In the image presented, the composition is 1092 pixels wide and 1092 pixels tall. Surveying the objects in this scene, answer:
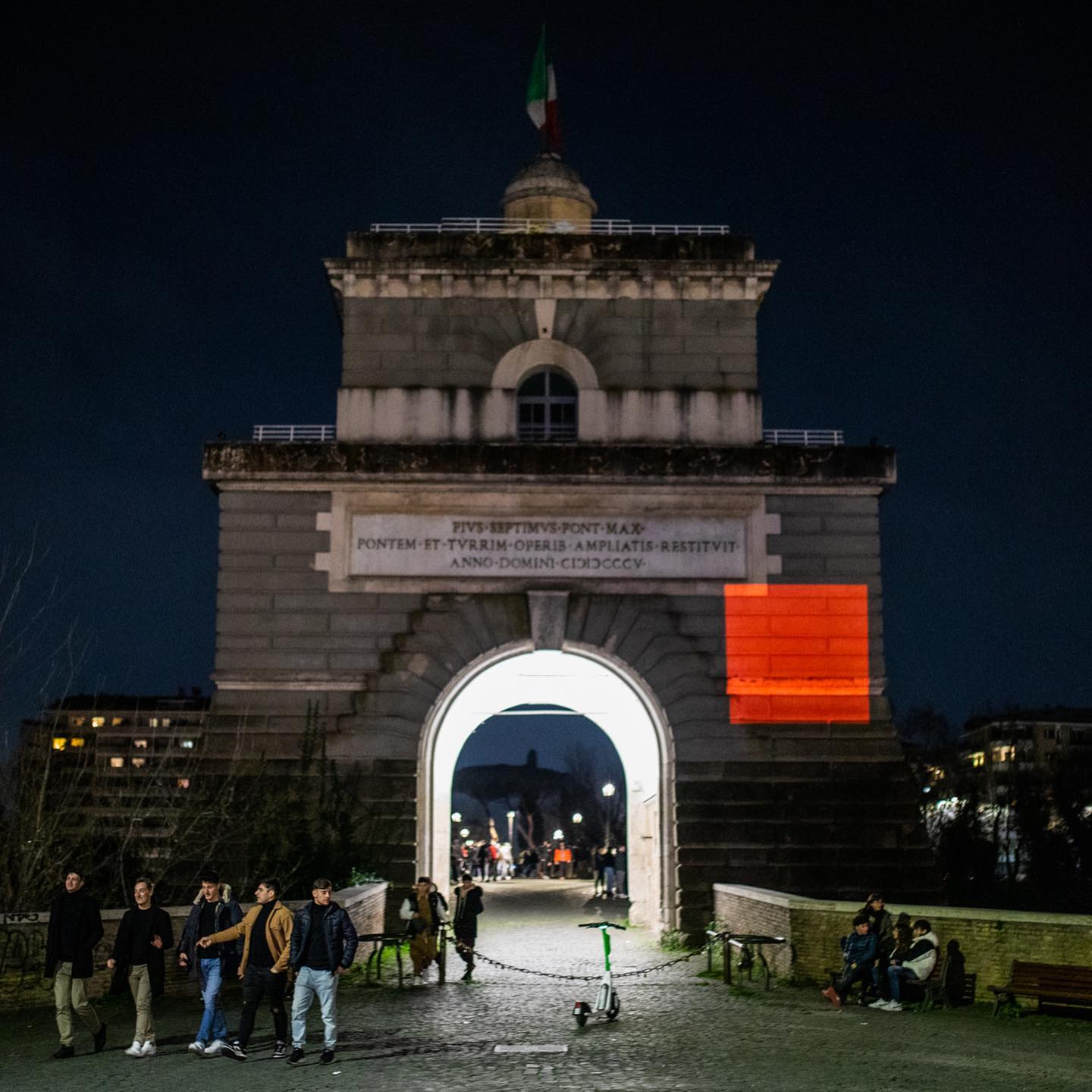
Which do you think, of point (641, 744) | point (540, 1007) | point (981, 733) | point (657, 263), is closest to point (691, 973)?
point (540, 1007)

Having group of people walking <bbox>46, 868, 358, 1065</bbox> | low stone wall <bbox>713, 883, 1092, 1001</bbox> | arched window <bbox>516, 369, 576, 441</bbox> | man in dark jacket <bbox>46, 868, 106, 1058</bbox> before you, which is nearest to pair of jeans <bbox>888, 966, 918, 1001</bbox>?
low stone wall <bbox>713, 883, 1092, 1001</bbox>

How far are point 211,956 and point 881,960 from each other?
832cm

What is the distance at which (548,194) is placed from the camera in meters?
33.8

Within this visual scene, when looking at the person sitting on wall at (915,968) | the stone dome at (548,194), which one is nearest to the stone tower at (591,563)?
the stone dome at (548,194)

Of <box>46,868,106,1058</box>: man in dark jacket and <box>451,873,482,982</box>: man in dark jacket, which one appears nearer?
<box>46,868,106,1058</box>: man in dark jacket

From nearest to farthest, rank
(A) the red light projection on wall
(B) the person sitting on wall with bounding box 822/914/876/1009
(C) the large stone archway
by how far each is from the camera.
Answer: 1. (B) the person sitting on wall with bounding box 822/914/876/1009
2. (A) the red light projection on wall
3. (C) the large stone archway

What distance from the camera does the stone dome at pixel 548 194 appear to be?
33844 millimetres

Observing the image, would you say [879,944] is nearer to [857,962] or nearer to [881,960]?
[881,960]

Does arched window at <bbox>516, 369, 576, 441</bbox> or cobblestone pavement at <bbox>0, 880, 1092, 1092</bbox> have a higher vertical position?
arched window at <bbox>516, 369, 576, 441</bbox>

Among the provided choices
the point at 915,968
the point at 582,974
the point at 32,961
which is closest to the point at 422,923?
the point at 582,974

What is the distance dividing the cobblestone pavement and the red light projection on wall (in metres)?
8.34

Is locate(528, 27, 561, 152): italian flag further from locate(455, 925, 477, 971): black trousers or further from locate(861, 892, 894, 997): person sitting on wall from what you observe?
locate(861, 892, 894, 997): person sitting on wall

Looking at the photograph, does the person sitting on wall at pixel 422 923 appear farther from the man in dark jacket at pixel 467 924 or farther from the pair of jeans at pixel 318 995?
the pair of jeans at pixel 318 995

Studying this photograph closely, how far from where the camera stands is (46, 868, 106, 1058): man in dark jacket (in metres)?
14.7
